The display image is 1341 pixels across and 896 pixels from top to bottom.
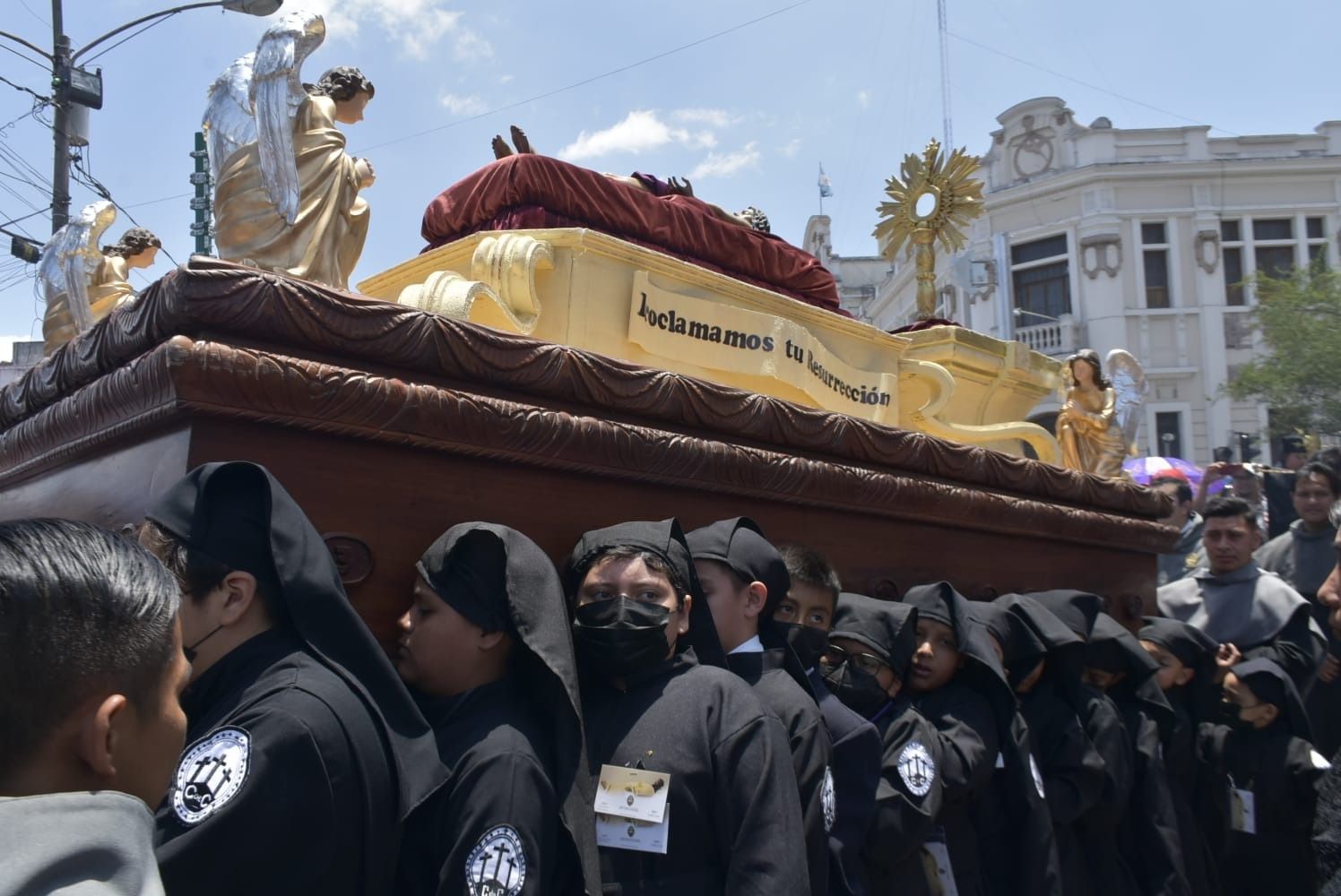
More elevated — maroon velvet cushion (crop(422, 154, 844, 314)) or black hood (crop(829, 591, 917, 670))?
maroon velvet cushion (crop(422, 154, 844, 314))

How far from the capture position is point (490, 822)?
2.13m

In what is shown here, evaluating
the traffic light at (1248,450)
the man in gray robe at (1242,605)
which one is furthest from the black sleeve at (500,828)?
the traffic light at (1248,450)

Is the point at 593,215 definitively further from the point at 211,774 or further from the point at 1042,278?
the point at 1042,278

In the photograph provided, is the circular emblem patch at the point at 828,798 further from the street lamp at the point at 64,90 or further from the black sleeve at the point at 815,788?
the street lamp at the point at 64,90

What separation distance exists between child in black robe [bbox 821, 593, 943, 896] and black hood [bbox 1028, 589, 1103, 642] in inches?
34.5

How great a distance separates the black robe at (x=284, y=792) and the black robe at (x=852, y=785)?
4.38 feet

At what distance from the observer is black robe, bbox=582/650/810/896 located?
244 centimetres

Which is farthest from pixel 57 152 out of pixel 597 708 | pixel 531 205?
pixel 597 708

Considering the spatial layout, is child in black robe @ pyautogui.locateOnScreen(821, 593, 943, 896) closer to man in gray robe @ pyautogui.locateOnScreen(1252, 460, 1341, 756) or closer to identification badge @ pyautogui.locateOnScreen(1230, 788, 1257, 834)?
identification badge @ pyautogui.locateOnScreen(1230, 788, 1257, 834)

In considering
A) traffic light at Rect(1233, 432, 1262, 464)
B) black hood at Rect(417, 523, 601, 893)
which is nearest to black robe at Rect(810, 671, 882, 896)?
black hood at Rect(417, 523, 601, 893)

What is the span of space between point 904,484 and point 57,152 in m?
5.60

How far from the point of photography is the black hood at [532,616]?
2289 millimetres

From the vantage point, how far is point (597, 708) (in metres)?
2.71

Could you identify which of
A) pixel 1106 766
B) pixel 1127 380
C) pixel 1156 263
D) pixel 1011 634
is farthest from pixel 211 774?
pixel 1156 263
